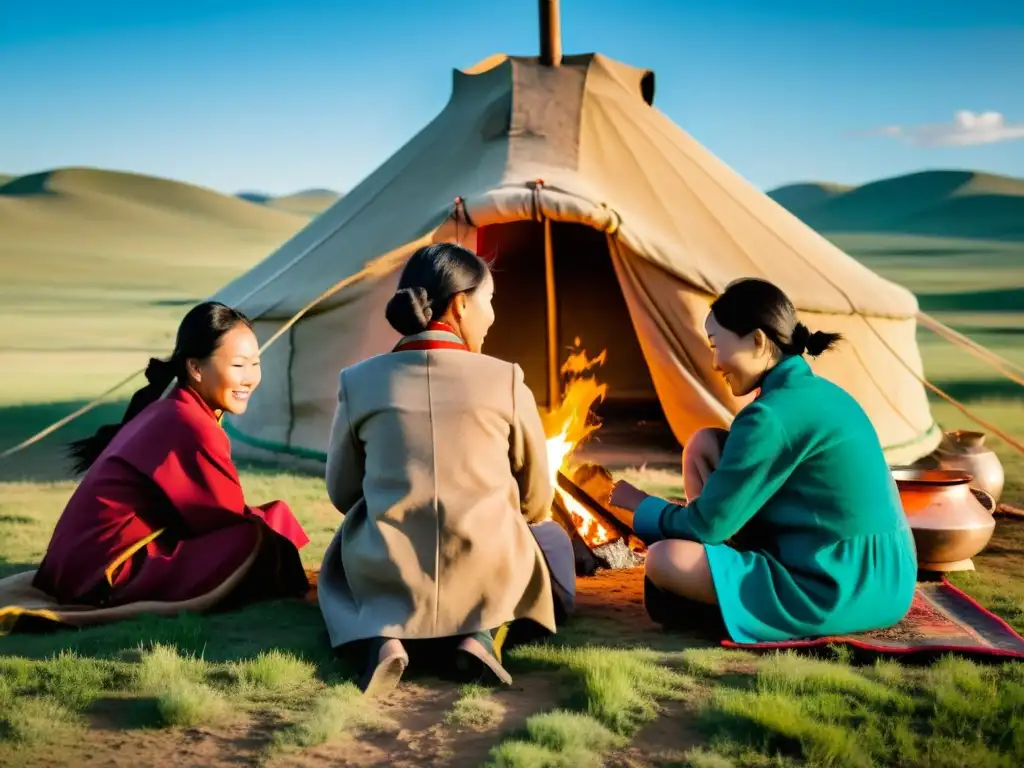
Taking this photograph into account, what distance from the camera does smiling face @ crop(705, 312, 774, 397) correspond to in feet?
9.13

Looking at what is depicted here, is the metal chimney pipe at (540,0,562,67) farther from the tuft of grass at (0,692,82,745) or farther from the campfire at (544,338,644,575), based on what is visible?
the tuft of grass at (0,692,82,745)

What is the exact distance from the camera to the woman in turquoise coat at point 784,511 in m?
2.67

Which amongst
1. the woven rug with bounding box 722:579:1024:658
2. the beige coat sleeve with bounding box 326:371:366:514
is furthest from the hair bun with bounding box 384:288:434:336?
the woven rug with bounding box 722:579:1024:658

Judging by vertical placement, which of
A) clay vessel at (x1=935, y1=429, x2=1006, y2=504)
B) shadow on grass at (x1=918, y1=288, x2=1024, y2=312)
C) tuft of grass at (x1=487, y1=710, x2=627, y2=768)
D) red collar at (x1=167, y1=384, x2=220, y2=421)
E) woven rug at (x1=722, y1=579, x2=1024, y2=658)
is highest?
shadow on grass at (x1=918, y1=288, x2=1024, y2=312)

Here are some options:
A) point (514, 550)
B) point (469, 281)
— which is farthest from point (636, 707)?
point (469, 281)

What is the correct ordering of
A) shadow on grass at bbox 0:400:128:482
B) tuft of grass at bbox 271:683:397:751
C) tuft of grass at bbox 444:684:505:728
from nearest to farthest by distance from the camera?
1. tuft of grass at bbox 271:683:397:751
2. tuft of grass at bbox 444:684:505:728
3. shadow on grass at bbox 0:400:128:482

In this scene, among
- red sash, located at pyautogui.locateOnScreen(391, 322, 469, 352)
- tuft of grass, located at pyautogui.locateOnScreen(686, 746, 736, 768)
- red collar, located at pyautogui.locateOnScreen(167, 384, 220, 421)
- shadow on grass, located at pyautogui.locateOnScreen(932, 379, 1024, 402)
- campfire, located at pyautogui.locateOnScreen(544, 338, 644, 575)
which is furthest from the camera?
shadow on grass, located at pyautogui.locateOnScreen(932, 379, 1024, 402)

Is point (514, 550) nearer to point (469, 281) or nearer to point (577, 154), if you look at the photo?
point (469, 281)

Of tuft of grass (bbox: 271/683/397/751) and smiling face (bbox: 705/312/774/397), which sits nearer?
tuft of grass (bbox: 271/683/397/751)

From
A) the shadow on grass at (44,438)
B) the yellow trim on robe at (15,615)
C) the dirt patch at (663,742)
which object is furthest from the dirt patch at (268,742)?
the shadow on grass at (44,438)

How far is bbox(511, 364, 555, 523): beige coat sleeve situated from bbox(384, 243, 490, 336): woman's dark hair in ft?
0.82

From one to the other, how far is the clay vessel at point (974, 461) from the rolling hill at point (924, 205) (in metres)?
48.5

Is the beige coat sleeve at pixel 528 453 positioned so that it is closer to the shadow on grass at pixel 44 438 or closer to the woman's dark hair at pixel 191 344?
the woman's dark hair at pixel 191 344

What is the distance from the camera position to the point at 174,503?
10.1 ft
